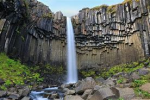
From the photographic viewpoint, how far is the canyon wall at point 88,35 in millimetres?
23781

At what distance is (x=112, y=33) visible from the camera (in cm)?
2870

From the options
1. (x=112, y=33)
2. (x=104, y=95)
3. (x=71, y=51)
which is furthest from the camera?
(x=71, y=51)

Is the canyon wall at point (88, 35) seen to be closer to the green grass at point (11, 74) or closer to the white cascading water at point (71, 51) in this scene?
the white cascading water at point (71, 51)

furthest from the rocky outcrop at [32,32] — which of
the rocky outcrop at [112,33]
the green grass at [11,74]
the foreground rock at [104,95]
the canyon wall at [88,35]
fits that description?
the foreground rock at [104,95]

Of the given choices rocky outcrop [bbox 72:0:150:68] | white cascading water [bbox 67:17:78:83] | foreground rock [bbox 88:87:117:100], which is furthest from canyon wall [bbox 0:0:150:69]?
foreground rock [bbox 88:87:117:100]

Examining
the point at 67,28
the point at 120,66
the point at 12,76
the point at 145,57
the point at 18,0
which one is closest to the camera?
the point at 12,76

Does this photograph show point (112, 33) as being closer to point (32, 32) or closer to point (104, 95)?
point (32, 32)

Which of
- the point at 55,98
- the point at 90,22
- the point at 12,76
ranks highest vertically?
the point at 90,22

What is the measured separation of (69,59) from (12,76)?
14.3m

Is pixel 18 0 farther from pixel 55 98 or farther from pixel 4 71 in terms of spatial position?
pixel 55 98

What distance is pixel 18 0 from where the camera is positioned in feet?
63.5

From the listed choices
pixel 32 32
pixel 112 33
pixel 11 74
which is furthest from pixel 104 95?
pixel 112 33

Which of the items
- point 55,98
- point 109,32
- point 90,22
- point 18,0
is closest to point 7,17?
point 18,0

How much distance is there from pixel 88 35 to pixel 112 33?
4.13m
